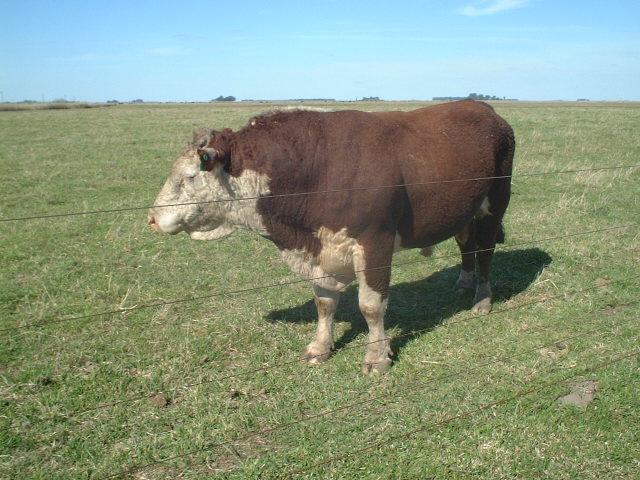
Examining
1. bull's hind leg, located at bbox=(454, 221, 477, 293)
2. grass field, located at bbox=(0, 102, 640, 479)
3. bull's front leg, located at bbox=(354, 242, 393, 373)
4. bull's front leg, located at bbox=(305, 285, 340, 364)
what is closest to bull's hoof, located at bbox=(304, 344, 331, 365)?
bull's front leg, located at bbox=(305, 285, 340, 364)

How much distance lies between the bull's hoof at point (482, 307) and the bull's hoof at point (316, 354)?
2.01 metres

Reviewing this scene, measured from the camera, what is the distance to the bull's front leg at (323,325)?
546cm

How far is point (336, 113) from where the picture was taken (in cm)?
532

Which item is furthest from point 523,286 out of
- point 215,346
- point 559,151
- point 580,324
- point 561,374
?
point 559,151

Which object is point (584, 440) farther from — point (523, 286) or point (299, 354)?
point (523, 286)

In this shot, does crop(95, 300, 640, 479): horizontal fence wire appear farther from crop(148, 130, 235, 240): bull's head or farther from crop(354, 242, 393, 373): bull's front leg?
crop(148, 130, 235, 240): bull's head

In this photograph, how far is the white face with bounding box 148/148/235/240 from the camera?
4.89 meters

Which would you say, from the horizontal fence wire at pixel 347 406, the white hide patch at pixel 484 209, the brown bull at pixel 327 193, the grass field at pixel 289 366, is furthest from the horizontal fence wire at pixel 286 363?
the white hide patch at pixel 484 209

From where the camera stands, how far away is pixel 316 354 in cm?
541

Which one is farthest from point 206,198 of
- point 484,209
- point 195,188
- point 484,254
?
point 484,254

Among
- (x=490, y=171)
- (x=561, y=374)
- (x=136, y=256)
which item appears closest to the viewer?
(x=561, y=374)

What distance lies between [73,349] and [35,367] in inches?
16.0

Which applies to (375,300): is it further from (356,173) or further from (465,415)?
(465,415)

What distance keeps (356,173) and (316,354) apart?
1.74 metres
